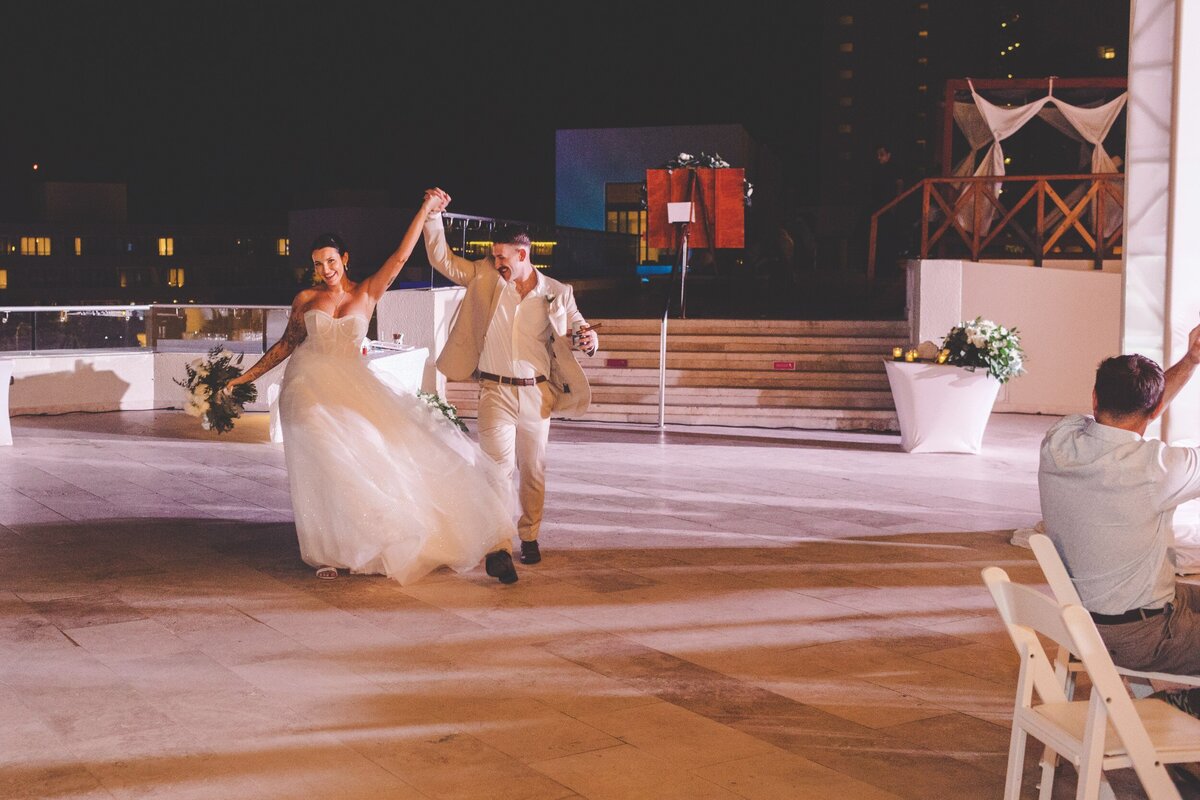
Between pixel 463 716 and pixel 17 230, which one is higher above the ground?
pixel 17 230

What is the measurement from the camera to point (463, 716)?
493 cm

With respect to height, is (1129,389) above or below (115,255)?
below

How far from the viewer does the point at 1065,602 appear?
375 centimetres

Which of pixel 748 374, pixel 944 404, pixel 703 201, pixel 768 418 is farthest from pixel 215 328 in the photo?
pixel 944 404

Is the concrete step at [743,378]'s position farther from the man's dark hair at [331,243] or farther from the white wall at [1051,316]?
the man's dark hair at [331,243]

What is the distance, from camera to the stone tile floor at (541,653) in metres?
4.39

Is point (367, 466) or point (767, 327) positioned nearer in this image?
point (367, 466)

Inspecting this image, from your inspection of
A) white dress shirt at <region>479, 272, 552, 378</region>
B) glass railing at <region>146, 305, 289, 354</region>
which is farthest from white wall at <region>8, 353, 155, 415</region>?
white dress shirt at <region>479, 272, 552, 378</region>

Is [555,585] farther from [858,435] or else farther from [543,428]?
[858,435]

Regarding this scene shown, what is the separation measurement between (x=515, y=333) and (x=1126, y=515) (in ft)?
13.6

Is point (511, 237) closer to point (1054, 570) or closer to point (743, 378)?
point (1054, 570)

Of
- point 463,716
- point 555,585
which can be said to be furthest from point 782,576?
point 463,716

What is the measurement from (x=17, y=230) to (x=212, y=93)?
1077 inches

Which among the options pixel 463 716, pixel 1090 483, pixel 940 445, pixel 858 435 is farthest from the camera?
pixel 858 435
